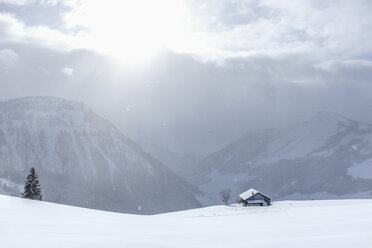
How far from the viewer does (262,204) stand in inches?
3292

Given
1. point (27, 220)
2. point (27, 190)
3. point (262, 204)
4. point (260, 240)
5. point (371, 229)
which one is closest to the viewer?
point (260, 240)

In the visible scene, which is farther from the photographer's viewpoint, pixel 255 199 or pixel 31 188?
pixel 255 199

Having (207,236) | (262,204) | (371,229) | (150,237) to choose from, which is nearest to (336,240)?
(371,229)

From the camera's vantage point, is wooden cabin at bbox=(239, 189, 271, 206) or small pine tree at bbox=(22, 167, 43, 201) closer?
small pine tree at bbox=(22, 167, 43, 201)

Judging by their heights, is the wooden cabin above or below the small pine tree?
above

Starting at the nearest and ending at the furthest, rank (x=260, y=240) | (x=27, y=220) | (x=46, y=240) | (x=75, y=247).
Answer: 1. (x=75, y=247)
2. (x=46, y=240)
3. (x=260, y=240)
4. (x=27, y=220)

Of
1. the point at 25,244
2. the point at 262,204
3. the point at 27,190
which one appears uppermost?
the point at 262,204

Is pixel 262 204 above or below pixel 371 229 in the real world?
above

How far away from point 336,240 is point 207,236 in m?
4.41

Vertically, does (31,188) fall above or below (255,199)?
below

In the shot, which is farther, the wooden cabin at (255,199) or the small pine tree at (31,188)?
the wooden cabin at (255,199)

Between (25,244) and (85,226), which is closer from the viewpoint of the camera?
(25,244)

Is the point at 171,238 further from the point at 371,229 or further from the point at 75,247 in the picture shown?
the point at 371,229

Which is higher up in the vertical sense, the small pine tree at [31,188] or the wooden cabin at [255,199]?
the wooden cabin at [255,199]
